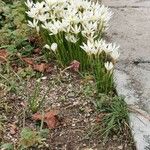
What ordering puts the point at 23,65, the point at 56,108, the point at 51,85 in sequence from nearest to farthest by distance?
the point at 56,108
the point at 51,85
the point at 23,65

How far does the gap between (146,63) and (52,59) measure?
30.6 inches

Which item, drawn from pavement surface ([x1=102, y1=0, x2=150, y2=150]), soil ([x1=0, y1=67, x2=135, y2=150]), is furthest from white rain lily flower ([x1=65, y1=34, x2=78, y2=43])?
pavement surface ([x1=102, y1=0, x2=150, y2=150])

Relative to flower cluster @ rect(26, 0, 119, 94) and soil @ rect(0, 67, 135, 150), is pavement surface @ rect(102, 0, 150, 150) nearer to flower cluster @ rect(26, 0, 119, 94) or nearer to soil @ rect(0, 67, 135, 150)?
soil @ rect(0, 67, 135, 150)

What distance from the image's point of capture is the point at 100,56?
387 centimetres

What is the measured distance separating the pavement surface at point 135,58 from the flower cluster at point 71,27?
24 centimetres

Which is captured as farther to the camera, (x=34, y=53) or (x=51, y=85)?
(x=34, y=53)

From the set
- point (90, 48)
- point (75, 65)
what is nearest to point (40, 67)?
point (75, 65)

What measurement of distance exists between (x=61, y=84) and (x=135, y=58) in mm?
672

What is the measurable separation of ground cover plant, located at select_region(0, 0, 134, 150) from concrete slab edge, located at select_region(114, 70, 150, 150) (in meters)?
0.06

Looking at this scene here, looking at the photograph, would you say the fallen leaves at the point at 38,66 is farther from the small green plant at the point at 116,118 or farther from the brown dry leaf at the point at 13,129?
the small green plant at the point at 116,118

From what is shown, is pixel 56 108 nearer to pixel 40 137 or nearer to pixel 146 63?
pixel 40 137

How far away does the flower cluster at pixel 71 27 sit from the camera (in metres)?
3.93

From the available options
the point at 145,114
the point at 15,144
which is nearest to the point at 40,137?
the point at 15,144

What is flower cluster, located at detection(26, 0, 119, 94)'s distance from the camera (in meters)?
3.93
